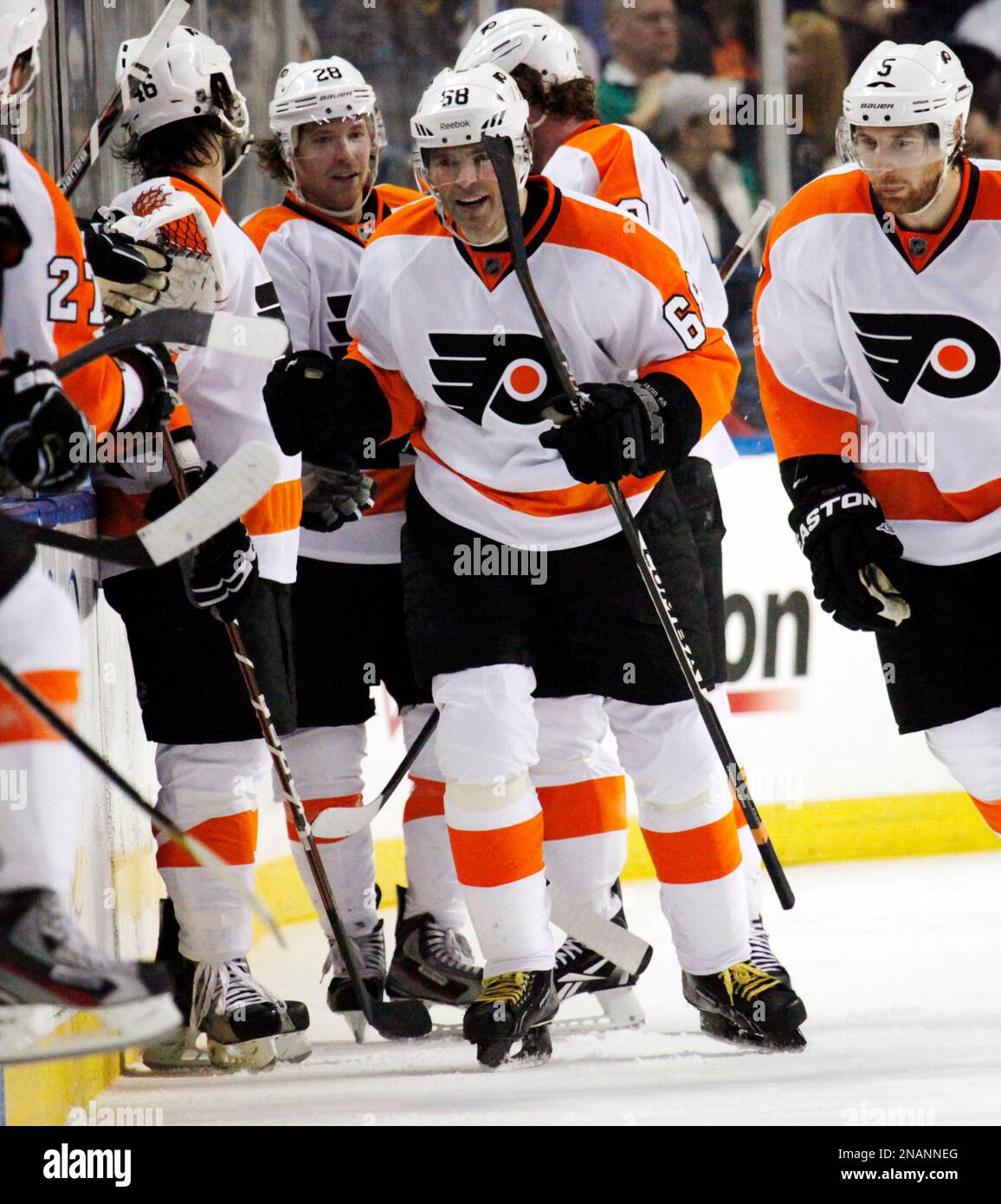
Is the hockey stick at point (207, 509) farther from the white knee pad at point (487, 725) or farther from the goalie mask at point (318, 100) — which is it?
the goalie mask at point (318, 100)

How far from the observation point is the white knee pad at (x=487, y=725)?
2662 millimetres

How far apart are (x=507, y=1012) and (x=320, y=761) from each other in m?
0.61

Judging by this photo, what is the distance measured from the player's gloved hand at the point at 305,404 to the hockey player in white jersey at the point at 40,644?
1.93 ft

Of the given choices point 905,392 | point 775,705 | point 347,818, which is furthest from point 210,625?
point 775,705

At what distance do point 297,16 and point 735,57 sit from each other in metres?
1.35

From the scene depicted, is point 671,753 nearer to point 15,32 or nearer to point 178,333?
point 178,333

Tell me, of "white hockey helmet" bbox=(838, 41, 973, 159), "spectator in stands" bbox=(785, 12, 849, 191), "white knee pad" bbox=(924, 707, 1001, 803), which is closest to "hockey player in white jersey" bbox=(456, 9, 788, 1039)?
"white knee pad" bbox=(924, 707, 1001, 803)

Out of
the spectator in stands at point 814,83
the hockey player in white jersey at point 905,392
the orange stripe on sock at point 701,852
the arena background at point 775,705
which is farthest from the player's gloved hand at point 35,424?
the spectator in stands at point 814,83

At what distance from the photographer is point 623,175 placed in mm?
3021

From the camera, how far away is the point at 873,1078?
261 cm

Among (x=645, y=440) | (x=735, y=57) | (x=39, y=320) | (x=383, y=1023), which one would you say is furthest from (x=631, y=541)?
(x=735, y=57)

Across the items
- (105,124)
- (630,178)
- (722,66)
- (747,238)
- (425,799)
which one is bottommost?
(425,799)

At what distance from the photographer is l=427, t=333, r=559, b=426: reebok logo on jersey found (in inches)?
105

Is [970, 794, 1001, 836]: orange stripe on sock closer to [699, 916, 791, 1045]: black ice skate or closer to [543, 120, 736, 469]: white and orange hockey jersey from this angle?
[699, 916, 791, 1045]: black ice skate
